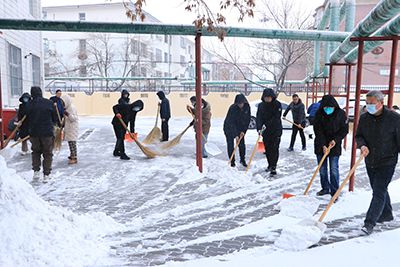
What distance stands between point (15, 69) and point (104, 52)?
25769mm

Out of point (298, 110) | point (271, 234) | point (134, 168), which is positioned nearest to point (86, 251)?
point (271, 234)

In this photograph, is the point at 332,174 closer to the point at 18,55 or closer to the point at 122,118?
the point at 122,118

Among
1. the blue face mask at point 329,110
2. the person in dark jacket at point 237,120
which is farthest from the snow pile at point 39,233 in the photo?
the person in dark jacket at point 237,120

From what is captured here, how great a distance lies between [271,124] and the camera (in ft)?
23.6

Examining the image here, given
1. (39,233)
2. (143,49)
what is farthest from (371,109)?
(143,49)

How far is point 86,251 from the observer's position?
386 centimetres

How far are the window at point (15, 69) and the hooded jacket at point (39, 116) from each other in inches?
266

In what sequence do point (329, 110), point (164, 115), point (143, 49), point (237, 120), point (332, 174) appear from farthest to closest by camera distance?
point (143, 49) < point (164, 115) < point (237, 120) < point (332, 174) < point (329, 110)

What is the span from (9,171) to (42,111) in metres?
2.44

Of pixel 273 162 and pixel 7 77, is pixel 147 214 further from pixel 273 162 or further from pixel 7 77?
pixel 7 77

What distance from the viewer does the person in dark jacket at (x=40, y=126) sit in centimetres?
659

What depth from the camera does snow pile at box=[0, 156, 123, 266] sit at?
11.5 ft

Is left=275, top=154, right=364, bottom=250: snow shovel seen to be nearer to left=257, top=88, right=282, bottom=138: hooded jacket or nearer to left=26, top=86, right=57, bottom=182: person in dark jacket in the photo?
left=257, top=88, right=282, bottom=138: hooded jacket

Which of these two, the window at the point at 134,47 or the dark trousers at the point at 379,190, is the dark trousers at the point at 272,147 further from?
the window at the point at 134,47
